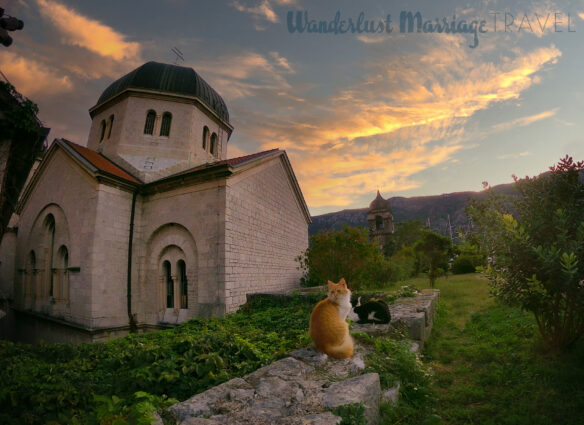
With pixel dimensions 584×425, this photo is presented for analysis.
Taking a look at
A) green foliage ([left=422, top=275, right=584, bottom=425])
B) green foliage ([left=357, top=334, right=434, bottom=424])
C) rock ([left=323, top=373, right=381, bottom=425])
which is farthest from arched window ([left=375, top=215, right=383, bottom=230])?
rock ([left=323, top=373, right=381, bottom=425])

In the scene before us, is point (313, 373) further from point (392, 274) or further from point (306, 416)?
point (392, 274)

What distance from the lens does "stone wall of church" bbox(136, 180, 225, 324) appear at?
9.92 m

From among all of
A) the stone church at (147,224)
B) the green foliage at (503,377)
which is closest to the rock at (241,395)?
the green foliage at (503,377)

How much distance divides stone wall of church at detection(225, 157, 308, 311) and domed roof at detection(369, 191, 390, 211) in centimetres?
3039

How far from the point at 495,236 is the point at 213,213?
8.42 meters

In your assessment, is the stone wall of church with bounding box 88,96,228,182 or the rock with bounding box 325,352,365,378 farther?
the stone wall of church with bounding box 88,96,228,182

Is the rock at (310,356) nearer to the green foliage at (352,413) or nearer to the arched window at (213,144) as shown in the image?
the green foliage at (352,413)

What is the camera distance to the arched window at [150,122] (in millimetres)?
14695

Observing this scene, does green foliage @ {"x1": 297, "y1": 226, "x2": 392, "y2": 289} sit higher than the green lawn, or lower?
higher

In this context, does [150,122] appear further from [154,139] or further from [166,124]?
[154,139]

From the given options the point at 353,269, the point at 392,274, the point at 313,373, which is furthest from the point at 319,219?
the point at 313,373

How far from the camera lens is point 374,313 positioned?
5.49m

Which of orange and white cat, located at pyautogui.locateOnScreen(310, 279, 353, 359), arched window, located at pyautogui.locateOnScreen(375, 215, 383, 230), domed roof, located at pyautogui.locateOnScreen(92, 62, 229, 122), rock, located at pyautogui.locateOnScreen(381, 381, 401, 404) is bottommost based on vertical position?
rock, located at pyautogui.locateOnScreen(381, 381, 401, 404)

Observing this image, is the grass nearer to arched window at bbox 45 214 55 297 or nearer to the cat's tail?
the cat's tail
